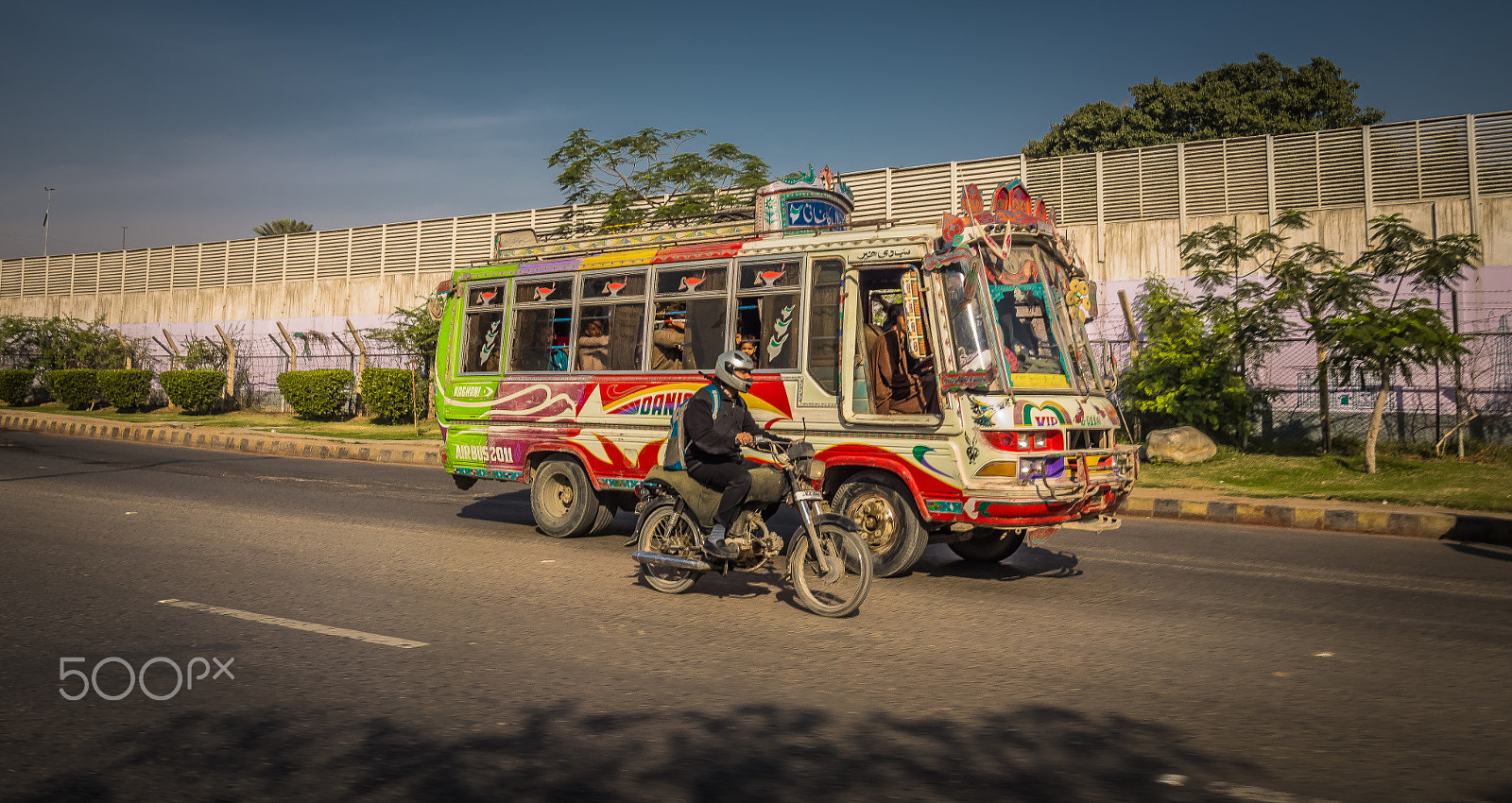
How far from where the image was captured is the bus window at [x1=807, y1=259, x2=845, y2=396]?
8469 mm

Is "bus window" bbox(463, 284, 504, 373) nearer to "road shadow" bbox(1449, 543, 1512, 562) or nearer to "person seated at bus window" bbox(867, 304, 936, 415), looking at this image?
"person seated at bus window" bbox(867, 304, 936, 415)

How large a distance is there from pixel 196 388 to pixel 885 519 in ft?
91.4

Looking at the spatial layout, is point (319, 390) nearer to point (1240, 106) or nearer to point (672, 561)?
point (672, 561)

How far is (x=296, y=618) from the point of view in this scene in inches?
249

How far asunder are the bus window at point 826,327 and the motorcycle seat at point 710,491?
56.8 inches

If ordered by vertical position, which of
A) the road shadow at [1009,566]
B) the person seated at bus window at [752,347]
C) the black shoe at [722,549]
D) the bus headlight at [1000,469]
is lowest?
the road shadow at [1009,566]

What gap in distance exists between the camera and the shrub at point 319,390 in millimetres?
26812

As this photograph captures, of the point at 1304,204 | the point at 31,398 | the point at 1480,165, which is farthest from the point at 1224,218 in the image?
the point at 31,398

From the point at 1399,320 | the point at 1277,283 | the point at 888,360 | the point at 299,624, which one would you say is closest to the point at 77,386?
the point at 299,624

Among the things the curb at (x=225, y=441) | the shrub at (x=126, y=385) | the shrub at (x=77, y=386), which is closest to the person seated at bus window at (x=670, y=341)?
the curb at (x=225, y=441)

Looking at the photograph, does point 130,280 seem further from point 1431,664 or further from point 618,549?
point 1431,664

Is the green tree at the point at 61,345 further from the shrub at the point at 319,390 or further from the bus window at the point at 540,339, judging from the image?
the bus window at the point at 540,339

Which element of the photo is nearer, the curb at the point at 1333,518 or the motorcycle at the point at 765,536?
the motorcycle at the point at 765,536

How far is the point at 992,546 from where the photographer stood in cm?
884
